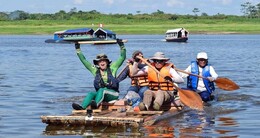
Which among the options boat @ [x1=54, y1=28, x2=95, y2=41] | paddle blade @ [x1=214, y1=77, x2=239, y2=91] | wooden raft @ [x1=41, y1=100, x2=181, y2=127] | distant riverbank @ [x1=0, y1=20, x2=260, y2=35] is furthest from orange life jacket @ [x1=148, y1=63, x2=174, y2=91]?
distant riverbank @ [x1=0, y1=20, x2=260, y2=35]

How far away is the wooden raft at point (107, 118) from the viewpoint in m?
12.8

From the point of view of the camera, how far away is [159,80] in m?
14.3

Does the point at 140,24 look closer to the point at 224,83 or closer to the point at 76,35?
the point at 76,35

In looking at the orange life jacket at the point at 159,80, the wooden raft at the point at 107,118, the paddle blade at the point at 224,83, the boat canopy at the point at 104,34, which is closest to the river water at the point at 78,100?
the wooden raft at the point at 107,118

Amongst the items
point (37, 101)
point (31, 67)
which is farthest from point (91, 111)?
point (31, 67)

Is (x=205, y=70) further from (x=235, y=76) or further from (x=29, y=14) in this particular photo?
(x=29, y=14)

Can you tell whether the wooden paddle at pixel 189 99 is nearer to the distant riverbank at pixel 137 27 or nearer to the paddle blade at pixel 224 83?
the paddle blade at pixel 224 83

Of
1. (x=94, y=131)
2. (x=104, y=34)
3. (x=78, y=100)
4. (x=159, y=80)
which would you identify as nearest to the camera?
(x=94, y=131)

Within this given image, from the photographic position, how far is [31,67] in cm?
3516

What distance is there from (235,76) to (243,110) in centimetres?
1132

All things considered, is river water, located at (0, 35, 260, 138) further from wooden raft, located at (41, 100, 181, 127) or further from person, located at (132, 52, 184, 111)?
person, located at (132, 52, 184, 111)

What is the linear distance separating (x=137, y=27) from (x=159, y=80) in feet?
317

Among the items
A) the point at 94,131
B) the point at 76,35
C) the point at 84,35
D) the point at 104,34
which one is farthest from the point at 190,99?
the point at 76,35

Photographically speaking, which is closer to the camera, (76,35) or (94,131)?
(94,131)
